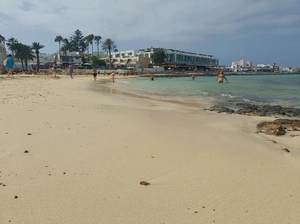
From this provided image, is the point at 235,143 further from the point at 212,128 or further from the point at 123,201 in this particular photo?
the point at 123,201

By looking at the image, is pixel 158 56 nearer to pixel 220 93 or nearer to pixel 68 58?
pixel 68 58

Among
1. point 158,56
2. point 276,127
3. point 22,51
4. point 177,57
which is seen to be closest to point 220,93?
point 276,127

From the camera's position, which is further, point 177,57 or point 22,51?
point 177,57

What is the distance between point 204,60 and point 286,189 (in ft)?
485

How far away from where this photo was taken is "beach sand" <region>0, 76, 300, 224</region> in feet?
8.42

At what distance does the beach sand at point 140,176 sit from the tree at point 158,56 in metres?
101

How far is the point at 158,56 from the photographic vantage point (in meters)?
104

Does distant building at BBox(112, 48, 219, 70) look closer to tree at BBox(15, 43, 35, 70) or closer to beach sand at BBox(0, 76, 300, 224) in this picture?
tree at BBox(15, 43, 35, 70)

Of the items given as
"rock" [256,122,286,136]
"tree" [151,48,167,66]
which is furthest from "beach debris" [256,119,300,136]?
"tree" [151,48,167,66]

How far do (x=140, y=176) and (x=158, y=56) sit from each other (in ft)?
341

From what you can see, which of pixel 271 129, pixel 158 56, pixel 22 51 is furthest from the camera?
pixel 158 56

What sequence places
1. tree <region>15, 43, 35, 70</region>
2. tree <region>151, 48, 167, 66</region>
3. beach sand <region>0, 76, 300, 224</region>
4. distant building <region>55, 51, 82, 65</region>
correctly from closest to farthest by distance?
beach sand <region>0, 76, 300, 224</region> < tree <region>15, 43, 35, 70</region> < distant building <region>55, 51, 82, 65</region> < tree <region>151, 48, 167, 66</region>

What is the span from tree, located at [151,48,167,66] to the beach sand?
101 meters

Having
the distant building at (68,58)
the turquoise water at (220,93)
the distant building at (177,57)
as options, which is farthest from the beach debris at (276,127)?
the distant building at (177,57)
